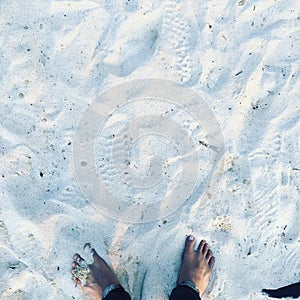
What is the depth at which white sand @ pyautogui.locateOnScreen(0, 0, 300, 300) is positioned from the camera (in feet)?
8.49

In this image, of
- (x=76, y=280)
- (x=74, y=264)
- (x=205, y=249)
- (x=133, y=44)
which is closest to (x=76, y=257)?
(x=74, y=264)

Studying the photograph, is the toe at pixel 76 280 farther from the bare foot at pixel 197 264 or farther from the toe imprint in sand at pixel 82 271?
the bare foot at pixel 197 264

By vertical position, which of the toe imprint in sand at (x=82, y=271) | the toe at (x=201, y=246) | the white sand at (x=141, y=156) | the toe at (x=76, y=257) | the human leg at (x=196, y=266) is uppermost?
the white sand at (x=141, y=156)

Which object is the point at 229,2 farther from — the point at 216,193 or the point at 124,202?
the point at 124,202

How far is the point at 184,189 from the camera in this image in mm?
2658

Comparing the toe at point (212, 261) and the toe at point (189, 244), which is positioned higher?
the toe at point (189, 244)

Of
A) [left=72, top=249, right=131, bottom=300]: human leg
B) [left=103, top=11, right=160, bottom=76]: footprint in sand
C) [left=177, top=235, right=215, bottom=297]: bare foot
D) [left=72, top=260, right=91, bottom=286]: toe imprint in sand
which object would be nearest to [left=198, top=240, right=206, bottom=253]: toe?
[left=177, top=235, right=215, bottom=297]: bare foot

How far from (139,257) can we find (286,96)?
1443 mm

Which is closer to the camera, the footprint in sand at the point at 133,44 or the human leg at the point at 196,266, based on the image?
the footprint in sand at the point at 133,44

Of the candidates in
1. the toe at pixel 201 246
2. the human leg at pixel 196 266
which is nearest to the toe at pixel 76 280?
the human leg at pixel 196 266

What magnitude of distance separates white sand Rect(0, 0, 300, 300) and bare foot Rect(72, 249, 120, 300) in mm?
50

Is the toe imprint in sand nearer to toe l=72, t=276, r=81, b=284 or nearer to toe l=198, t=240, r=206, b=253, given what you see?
toe l=72, t=276, r=81, b=284

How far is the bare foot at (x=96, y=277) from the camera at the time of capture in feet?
8.77

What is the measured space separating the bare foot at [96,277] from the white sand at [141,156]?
5 centimetres
